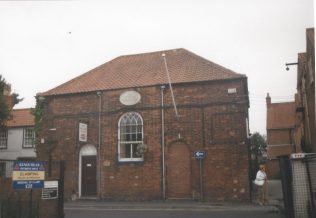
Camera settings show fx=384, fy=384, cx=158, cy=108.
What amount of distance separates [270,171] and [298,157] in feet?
110

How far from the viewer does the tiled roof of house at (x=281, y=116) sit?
153ft

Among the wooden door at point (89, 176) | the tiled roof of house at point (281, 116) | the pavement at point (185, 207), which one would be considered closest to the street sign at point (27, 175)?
the pavement at point (185, 207)

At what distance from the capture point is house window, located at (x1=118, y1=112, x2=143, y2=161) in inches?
813

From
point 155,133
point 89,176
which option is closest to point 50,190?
point 155,133

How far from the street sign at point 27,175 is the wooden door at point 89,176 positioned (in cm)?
1157

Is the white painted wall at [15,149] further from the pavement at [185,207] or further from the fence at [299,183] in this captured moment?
the fence at [299,183]

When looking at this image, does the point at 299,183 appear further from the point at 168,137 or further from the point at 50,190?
the point at 168,137

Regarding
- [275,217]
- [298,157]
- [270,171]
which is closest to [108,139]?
[275,217]

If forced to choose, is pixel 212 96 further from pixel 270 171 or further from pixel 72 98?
pixel 270 171

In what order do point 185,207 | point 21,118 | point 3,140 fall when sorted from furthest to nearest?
point 21,118 < point 3,140 < point 185,207

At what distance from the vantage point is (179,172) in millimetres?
19453

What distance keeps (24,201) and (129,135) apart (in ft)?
36.3

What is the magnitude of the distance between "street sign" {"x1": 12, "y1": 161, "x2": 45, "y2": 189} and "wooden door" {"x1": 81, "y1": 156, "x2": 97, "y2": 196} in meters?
11.6

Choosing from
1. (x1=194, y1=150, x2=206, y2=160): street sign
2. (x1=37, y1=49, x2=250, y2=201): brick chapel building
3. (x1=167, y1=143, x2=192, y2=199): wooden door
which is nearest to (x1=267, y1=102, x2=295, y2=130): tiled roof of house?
(x1=37, y1=49, x2=250, y2=201): brick chapel building
